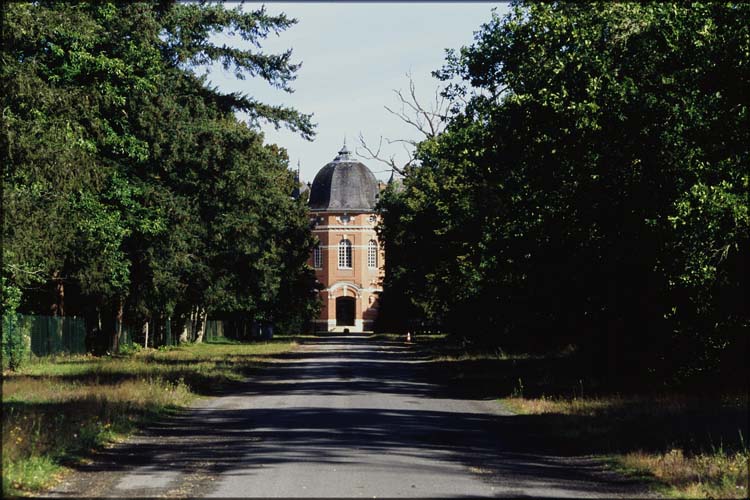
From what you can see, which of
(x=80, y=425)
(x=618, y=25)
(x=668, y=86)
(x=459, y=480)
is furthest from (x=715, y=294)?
(x=80, y=425)

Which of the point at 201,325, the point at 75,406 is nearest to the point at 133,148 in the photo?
the point at 75,406

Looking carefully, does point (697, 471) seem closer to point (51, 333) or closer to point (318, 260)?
point (51, 333)

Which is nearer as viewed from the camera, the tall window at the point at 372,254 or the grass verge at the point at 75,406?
the grass verge at the point at 75,406

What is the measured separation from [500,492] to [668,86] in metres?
11.7

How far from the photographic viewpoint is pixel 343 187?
398 feet

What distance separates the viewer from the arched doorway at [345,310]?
119875 millimetres

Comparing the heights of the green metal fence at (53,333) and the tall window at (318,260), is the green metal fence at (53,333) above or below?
below

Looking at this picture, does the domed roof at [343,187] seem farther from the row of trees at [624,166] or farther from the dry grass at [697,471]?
the dry grass at [697,471]

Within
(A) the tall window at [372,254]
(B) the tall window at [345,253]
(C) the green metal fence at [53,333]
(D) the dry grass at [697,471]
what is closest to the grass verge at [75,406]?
(C) the green metal fence at [53,333]

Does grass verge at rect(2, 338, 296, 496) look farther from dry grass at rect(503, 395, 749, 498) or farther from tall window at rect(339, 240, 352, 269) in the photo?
tall window at rect(339, 240, 352, 269)

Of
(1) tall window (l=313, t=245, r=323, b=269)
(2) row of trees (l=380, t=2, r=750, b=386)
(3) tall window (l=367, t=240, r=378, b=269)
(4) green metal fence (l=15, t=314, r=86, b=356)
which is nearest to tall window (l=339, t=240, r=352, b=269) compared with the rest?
(3) tall window (l=367, t=240, r=378, b=269)

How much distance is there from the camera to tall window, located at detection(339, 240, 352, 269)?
120688mm

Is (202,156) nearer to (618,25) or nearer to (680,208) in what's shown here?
(618,25)

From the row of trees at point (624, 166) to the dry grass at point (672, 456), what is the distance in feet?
8.21
